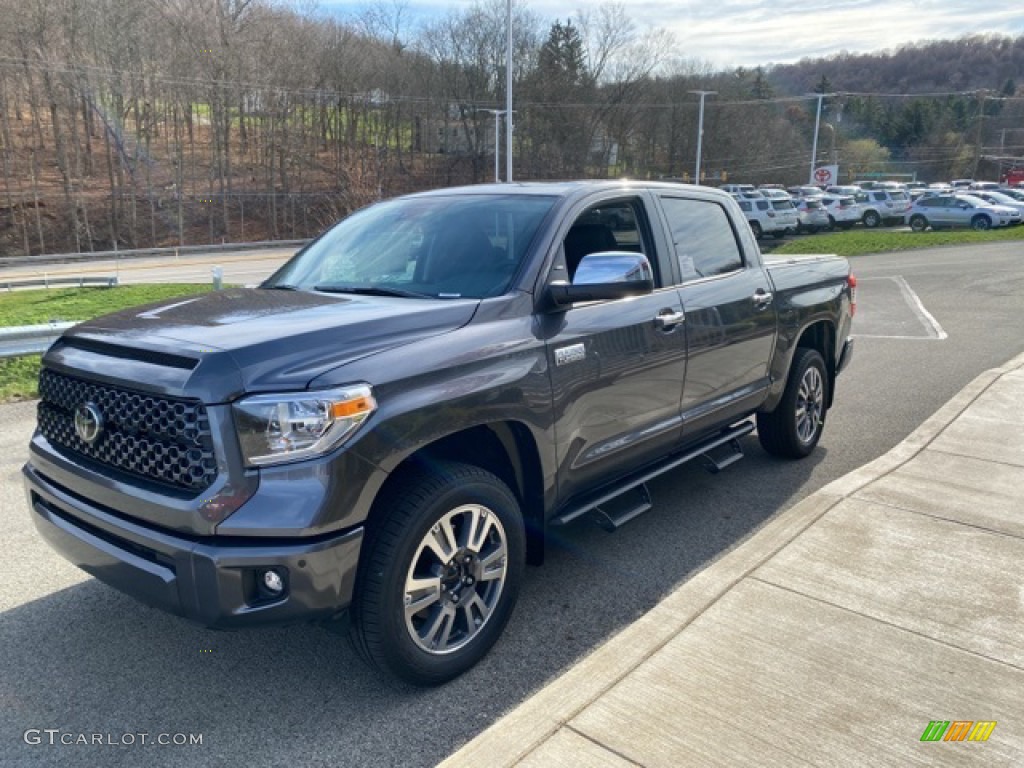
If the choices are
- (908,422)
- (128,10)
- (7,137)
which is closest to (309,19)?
(128,10)

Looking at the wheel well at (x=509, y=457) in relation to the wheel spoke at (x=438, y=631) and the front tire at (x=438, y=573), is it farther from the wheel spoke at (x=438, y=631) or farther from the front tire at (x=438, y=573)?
the wheel spoke at (x=438, y=631)

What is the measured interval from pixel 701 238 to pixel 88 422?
341cm

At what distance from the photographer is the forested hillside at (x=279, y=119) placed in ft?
155

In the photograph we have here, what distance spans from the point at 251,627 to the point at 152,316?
1399mm

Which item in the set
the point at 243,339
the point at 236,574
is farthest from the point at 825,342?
the point at 236,574

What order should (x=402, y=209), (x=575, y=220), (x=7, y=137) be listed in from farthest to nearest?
(x=7, y=137) < (x=402, y=209) < (x=575, y=220)

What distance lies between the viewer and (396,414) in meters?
2.79

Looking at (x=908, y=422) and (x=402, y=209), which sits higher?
(x=402, y=209)

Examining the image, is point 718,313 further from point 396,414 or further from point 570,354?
point 396,414

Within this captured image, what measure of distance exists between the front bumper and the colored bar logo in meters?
1.99

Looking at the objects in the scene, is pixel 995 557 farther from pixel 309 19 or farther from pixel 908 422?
pixel 309 19

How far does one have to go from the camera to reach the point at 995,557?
3959 millimetres

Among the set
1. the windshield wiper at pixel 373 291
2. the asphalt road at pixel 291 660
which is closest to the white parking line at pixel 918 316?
the asphalt road at pixel 291 660

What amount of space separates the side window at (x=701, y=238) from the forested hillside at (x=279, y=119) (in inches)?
1722
